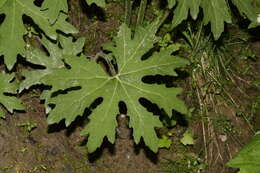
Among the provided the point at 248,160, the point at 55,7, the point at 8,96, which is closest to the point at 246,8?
the point at 248,160

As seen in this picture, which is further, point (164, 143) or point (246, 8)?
point (164, 143)

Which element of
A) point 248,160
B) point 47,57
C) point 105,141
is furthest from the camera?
point 105,141

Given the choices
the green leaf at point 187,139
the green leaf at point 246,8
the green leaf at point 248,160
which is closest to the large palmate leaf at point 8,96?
the green leaf at point 187,139

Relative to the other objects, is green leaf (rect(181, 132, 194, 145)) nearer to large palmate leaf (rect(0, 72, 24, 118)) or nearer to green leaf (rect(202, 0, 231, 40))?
green leaf (rect(202, 0, 231, 40))

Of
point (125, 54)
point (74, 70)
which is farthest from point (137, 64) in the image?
point (74, 70)

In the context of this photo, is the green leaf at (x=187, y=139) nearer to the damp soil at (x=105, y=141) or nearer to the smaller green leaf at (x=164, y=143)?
the damp soil at (x=105, y=141)

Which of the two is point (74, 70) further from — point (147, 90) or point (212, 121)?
point (212, 121)

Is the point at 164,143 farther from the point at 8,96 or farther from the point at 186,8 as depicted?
the point at 8,96
